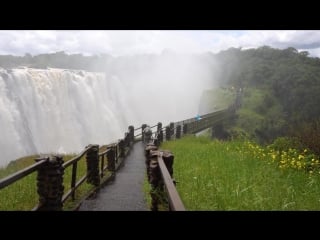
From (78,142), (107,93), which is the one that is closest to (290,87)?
(107,93)

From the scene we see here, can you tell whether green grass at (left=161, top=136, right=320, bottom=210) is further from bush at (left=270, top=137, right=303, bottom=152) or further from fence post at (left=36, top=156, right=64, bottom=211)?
fence post at (left=36, top=156, right=64, bottom=211)

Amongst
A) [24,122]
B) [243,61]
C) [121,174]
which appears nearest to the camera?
[121,174]

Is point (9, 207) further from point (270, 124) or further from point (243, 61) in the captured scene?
point (243, 61)

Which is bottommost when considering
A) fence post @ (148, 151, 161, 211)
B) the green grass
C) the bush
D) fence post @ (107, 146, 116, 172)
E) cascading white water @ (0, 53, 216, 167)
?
cascading white water @ (0, 53, 216, 167)

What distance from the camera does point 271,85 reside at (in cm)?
7231

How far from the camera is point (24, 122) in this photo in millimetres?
36906

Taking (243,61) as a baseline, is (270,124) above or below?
below

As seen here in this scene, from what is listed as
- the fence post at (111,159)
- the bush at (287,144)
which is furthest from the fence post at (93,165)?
the bush at (287,144)

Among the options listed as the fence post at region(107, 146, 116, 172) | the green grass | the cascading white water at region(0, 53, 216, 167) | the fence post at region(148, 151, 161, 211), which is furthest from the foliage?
the fence post at region(148, 151, 161, 211)

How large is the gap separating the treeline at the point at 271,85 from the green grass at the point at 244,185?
33237 millimetres

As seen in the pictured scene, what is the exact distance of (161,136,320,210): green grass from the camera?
6.93m

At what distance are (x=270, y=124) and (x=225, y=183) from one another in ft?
154

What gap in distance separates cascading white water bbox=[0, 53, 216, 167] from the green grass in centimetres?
2234
